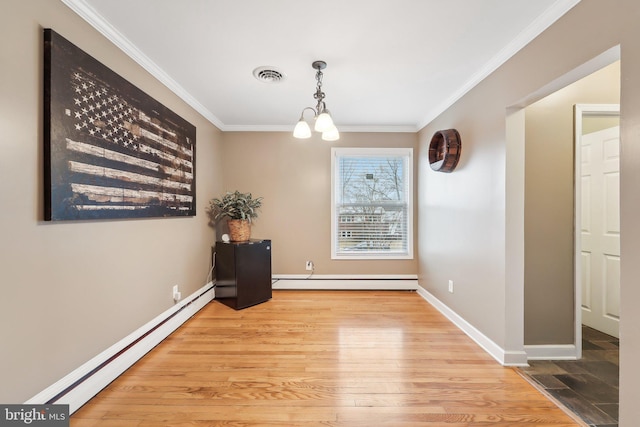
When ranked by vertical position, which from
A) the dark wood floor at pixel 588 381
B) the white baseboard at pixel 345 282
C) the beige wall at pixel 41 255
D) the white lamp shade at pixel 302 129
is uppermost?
the white lamp shade at pixel 302 129

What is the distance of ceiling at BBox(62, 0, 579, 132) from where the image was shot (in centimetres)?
163

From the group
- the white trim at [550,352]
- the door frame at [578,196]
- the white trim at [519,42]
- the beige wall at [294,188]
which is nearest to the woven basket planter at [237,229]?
the beige wall at [294,188]

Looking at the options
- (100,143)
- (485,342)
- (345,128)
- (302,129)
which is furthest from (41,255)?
(345,128)

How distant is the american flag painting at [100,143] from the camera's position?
4.74ft

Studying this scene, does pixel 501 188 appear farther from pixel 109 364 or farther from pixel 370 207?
pixel 109 364

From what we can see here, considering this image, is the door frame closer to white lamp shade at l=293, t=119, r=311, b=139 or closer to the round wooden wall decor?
the round wooden wall decor

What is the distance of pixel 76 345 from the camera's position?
160 cm

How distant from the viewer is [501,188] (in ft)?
6.89

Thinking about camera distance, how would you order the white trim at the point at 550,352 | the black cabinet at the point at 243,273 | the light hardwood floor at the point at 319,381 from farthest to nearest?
the black cabinet at the point at 243,273 → the white trim at the point at 550,352 → the light hardwood floor at the point at 319,381

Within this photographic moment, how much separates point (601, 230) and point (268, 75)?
11.5 feet

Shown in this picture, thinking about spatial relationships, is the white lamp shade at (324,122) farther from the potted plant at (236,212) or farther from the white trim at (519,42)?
the potted plant at (236,212)

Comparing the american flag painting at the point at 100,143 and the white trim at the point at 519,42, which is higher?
the white trim at the point at 519,42

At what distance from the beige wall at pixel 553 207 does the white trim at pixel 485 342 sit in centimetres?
25

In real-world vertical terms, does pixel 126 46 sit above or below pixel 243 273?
above
